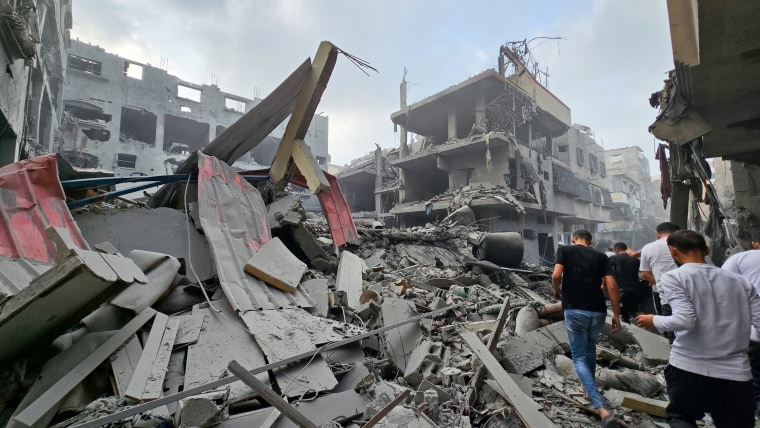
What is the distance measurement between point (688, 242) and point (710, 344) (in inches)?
25.7

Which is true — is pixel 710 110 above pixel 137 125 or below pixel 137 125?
below

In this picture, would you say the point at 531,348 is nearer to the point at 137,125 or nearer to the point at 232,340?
the point at 232,340

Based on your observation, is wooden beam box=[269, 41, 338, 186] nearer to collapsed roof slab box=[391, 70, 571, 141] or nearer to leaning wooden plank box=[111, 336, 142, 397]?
leaning wooden plank box=[111, 336, 142, 397]

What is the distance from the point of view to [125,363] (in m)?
2.53

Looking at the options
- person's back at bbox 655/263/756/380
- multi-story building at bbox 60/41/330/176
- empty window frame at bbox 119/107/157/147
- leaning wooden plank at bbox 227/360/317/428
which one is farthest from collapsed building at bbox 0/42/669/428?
empty window frame at bbox 119/107/157/147

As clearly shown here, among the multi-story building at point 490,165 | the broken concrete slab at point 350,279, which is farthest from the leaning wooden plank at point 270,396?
the multi-story building at point 490,165

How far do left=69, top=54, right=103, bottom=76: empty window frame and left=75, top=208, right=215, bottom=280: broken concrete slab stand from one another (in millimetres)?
31095

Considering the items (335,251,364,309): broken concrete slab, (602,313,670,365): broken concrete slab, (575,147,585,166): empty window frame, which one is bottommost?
(602,313,670,365): broken concrete slab

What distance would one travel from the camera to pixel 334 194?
7.50 meters

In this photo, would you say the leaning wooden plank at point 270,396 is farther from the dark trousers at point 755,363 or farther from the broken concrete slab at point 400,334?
the dark trousers at point 755,363

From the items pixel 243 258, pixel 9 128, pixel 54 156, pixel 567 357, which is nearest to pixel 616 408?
pixel 567 357

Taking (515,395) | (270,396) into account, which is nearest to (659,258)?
(515,395)

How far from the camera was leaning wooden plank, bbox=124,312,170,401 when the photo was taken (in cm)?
228

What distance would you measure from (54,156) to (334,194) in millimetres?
4585
